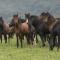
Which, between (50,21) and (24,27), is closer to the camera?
(50,21)

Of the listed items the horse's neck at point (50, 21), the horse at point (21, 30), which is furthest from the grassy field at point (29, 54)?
the horse's neck at point (50, 21)

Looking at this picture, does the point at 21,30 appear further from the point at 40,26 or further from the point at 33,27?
the point at 40,26

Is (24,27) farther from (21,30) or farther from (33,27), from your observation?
(33,27)

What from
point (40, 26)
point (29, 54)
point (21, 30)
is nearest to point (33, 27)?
point (40, 26)

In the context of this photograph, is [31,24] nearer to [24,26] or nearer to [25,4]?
[24,26]

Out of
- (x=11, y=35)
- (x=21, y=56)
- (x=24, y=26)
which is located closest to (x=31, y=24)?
(x=24, y=26)

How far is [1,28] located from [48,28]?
14.2 feet

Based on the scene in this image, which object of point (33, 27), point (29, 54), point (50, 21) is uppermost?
point (50, 21)

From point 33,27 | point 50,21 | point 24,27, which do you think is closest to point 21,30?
point 24,27

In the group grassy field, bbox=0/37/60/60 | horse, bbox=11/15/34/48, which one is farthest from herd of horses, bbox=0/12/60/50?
grassy field, bbox=0/37/60/60

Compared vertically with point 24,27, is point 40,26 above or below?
above

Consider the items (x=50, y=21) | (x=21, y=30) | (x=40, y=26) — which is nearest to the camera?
(x=50, y=21)

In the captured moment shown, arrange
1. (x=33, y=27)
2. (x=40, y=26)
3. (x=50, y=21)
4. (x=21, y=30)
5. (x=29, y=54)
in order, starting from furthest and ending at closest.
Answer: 1. (x=33, y=27)
2. (x=21, y=30)
3. (x=40, y=26)
4. (x=50, y=21)
5. (x=29, y=54)

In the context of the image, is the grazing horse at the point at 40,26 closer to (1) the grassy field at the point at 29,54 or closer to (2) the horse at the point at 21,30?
(2) the horse at the point at 21,30
